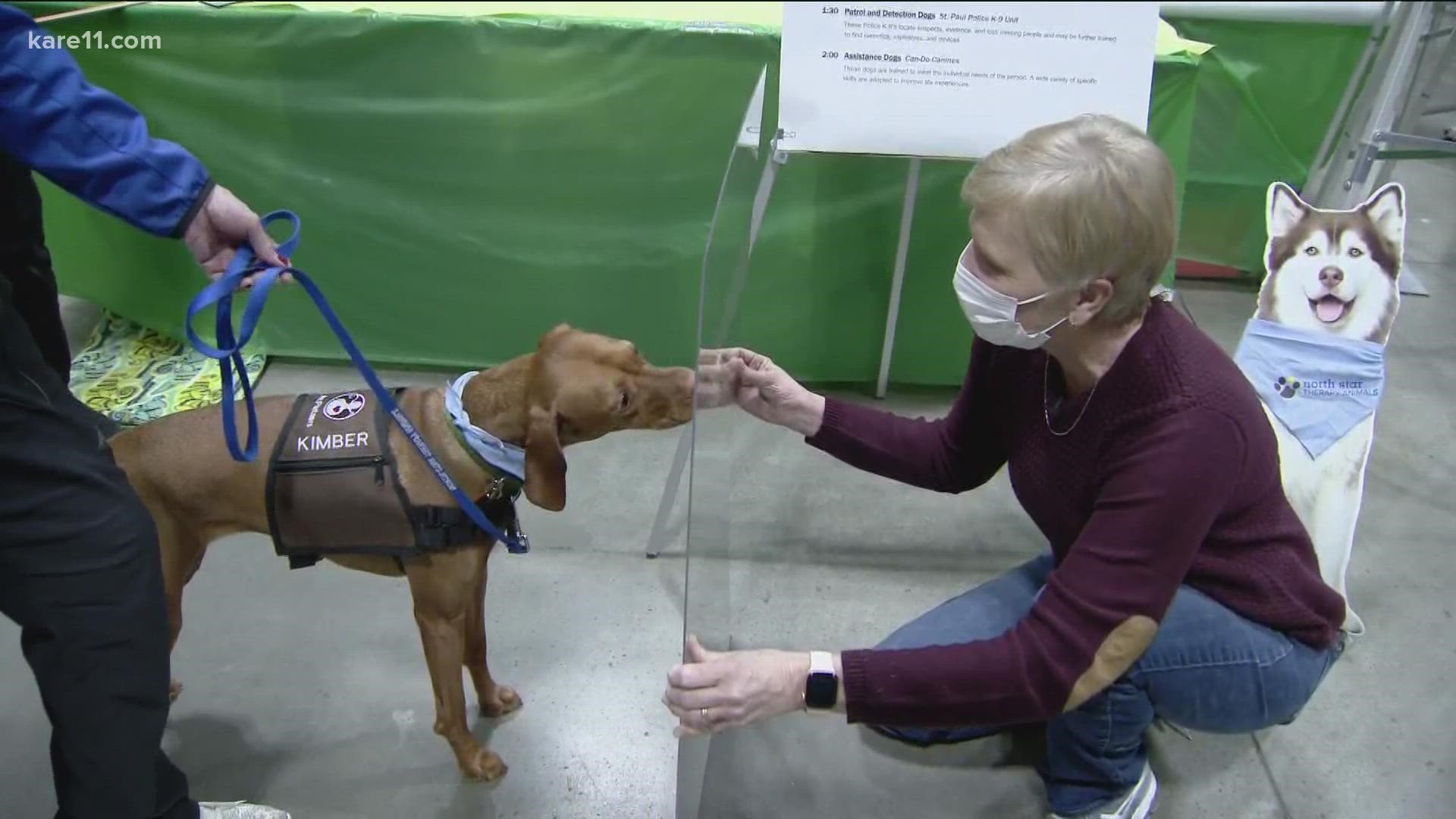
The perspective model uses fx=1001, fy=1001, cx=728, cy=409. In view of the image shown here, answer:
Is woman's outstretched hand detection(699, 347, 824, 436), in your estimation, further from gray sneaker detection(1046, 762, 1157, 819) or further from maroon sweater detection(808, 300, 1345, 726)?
gray sneaker detection(1046, 762, 1157, 819)

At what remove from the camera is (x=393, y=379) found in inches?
128

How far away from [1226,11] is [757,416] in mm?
2598

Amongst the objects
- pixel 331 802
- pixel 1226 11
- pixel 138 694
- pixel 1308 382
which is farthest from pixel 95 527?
pixel 1226 11

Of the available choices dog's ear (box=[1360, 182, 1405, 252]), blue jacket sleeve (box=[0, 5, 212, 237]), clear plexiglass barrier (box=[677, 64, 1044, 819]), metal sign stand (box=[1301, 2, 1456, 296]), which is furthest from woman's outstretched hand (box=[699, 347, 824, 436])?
metal sign stand (box=[1301, 2, 1456, 296])

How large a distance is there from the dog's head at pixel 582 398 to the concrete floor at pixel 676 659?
12 centimetres

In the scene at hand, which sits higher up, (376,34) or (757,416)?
(376,34)

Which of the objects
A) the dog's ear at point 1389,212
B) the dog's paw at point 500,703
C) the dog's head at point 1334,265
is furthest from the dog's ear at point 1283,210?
the dog's paw at point 500,703

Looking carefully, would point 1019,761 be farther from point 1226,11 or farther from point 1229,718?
point 1226,11

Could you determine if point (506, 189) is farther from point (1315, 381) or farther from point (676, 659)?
point (1315, 381)

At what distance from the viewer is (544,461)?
5.67 ft

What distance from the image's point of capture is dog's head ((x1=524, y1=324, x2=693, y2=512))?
1731 mm

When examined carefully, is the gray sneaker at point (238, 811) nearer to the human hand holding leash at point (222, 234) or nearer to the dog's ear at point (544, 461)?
the dog's ear at point (544, 461)

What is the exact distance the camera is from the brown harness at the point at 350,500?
1748mm

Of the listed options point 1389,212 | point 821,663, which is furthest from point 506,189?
point 1389,212
